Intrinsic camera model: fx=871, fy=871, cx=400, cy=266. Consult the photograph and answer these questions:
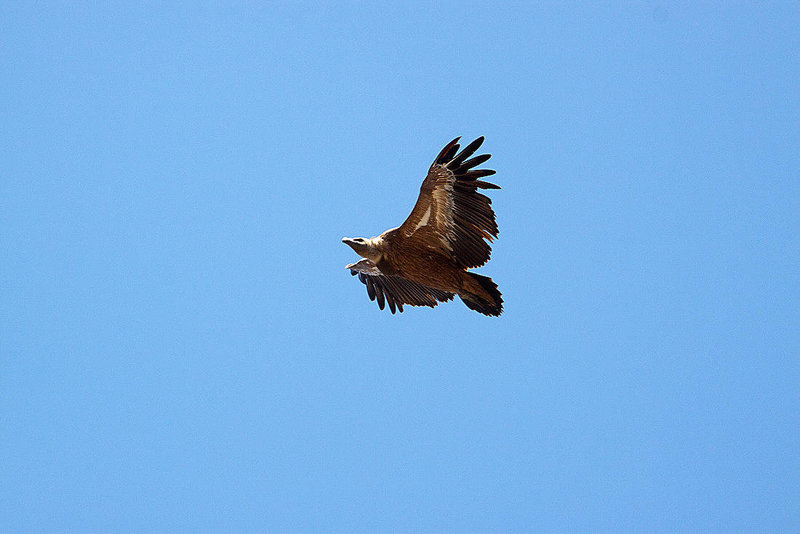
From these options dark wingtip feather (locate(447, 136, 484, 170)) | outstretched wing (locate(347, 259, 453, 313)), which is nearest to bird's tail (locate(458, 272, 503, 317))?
outstretched wing (locate(347, 259, 453, 313))

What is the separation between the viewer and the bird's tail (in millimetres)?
12406

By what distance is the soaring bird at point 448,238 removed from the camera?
12.1 metres

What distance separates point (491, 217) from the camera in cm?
1221

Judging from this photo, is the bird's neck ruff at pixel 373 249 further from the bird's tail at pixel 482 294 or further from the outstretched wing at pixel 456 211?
the bird's tail at pixel 482 294

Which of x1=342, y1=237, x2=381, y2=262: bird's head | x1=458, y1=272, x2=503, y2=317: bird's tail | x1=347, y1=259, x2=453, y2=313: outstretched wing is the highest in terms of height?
x1=347, y1=259, x2=453, y2=313: outstretched wing

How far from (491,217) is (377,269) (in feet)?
9.02

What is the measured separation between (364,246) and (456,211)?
4.91 ft

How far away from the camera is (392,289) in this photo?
14.5 metres

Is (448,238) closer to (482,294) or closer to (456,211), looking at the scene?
(456,211)

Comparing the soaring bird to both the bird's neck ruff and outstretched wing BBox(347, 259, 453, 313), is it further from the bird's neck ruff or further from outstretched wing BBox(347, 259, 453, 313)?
outstretched wing BBox(347, 259, 453, 313)

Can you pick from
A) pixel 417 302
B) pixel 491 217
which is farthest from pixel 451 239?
pixel 417 302

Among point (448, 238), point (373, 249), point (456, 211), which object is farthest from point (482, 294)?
point (373, 249)

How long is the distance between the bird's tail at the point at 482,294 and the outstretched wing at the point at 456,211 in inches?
9.1

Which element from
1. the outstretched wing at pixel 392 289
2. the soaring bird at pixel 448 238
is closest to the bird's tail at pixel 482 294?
the soaring bird at pixel 448 238
